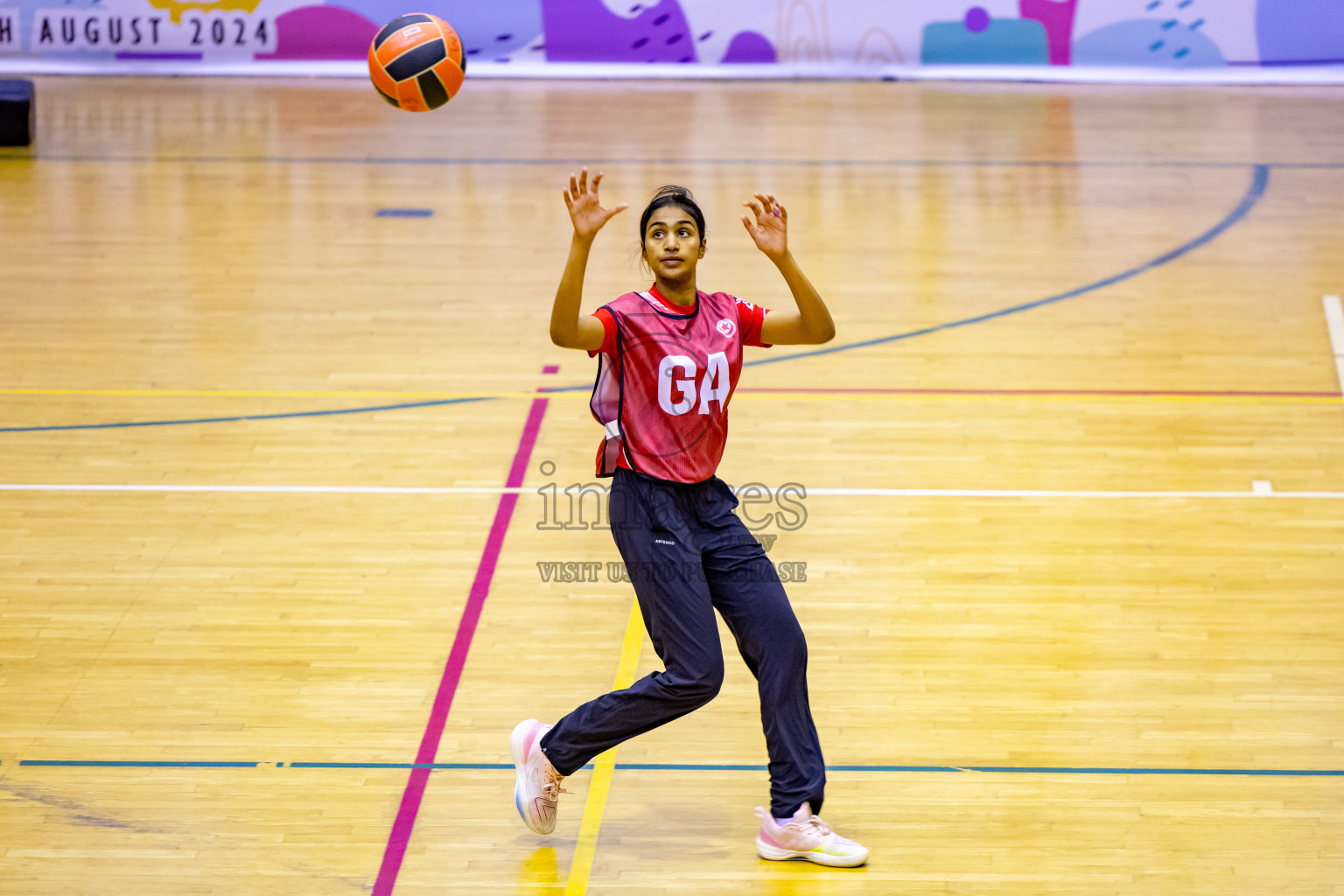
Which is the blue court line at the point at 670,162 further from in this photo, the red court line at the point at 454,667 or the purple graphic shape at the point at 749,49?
the red court line at the point at 454,667

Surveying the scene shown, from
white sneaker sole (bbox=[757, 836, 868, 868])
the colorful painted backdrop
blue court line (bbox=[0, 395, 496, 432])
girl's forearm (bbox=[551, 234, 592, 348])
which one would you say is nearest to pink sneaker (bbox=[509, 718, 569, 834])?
white sneaker sole (bbox=[757, 836, 868, 868])

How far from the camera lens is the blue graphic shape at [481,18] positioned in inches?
643

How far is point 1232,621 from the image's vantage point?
5656 mm

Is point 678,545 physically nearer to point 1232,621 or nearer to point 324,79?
point 1232,621

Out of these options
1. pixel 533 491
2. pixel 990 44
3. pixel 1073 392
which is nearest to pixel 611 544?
pixel 533 491

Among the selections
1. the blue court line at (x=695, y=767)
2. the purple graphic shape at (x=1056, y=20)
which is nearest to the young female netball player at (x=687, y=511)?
the blue court line at (x=695, y=767)

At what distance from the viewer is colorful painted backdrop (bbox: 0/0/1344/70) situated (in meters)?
16.1

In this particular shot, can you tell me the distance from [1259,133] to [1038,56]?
3179 millimetres

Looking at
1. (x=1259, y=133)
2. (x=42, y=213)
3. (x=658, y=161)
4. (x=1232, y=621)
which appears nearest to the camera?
(x=1232, y=621)

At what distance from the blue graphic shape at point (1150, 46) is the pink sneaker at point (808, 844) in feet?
46.0

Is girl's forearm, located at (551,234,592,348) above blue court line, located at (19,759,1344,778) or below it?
above

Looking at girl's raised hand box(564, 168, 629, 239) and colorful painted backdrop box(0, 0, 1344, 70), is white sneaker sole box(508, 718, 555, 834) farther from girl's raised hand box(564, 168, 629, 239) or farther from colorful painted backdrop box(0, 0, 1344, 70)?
colorful painted backdrop box(0, 0, 1344, 70)

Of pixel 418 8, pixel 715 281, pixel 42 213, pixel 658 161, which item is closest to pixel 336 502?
pixel 715 281

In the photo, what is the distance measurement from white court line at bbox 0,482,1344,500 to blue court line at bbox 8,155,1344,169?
21.6ft
